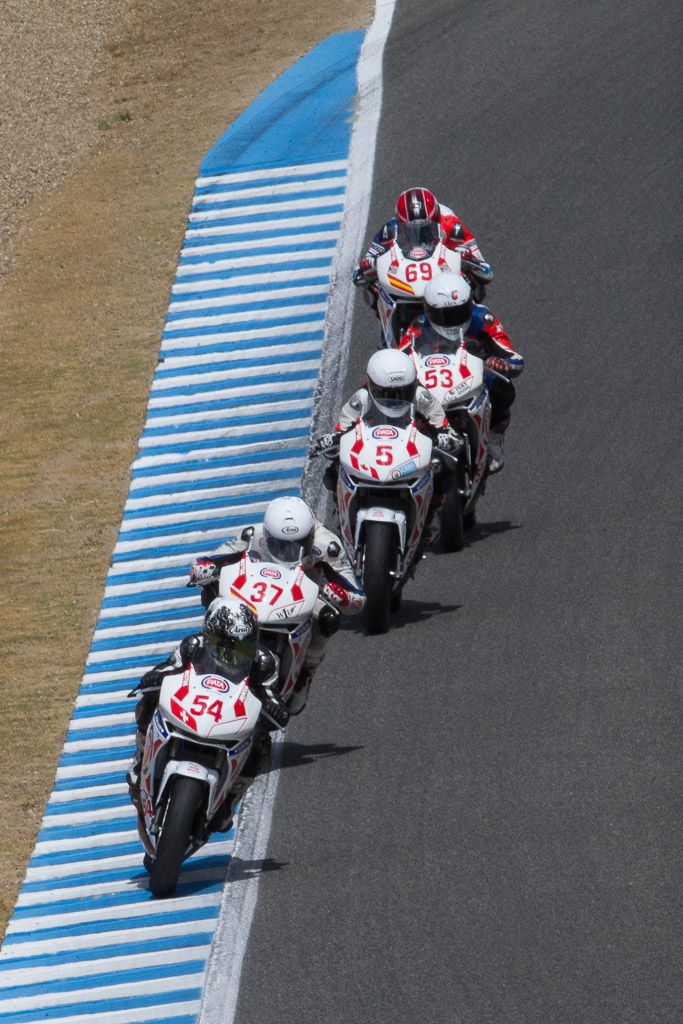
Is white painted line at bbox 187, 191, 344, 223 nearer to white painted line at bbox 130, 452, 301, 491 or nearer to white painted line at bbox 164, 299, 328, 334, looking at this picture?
white painted line at bbox 164, 299, 328, 334

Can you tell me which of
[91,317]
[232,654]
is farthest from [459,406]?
[91,317]

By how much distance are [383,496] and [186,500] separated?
3715 millimetres

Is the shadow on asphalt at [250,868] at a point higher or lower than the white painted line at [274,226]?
higher

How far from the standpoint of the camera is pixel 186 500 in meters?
15.0

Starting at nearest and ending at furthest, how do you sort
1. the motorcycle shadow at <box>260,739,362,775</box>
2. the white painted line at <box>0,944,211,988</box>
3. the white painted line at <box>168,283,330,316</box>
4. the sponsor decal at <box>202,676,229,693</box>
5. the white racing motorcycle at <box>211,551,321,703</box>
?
the sponsor decal at <box>202,676,229,693</box> < the white painted line at <box>0,944,211,988</box> < the white racing motorcycle at <box>211,551,321,703</box> < the motorcycle shadow at <box>260,739,362,775</box> < the white painted line at <box>168,283,330,316</box>

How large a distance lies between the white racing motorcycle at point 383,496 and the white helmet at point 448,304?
4.54ft

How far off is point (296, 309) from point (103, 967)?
392 inches

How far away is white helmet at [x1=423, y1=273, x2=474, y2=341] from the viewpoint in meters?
13.1

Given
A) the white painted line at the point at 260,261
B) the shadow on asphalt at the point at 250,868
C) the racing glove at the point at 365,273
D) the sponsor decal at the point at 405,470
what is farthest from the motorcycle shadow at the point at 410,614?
the white painted line at the point at 260,261

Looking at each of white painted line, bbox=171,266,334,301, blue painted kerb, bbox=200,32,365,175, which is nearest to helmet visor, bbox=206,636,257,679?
white painted line, bbox=171,266,334,301

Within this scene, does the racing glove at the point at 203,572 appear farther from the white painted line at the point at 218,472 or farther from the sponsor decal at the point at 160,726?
the white painted line at the point at 218,472

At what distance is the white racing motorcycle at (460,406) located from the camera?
13.0 m

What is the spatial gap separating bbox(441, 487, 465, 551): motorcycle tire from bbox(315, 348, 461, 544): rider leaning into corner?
506 millimetres

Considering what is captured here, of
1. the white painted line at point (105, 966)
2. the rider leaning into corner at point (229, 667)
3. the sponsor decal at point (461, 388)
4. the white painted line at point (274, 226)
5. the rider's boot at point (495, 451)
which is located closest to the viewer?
the rider leaning into corner at point (229, 667)
